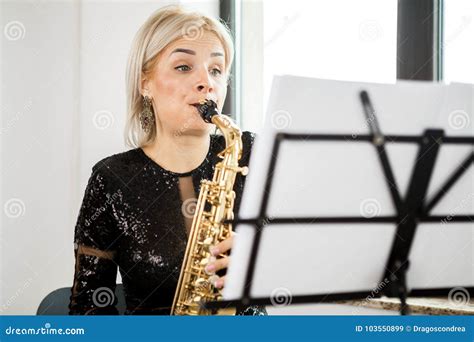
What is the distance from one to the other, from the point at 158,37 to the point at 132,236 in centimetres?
56

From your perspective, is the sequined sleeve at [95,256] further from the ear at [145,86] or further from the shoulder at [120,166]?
the ear at [145,86]

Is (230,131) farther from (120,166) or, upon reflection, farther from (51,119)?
(51,119)

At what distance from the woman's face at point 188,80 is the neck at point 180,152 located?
0.03m

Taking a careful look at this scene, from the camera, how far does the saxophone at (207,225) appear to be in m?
1.66

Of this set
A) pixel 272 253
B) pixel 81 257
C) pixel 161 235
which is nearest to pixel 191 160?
pixel 161 235

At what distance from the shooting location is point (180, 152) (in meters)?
1.81

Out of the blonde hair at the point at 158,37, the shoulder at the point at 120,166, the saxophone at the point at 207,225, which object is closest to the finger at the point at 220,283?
the saxophone at the point at 207,225

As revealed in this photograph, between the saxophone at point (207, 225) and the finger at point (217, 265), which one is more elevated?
the saxophone at point (207, 225)

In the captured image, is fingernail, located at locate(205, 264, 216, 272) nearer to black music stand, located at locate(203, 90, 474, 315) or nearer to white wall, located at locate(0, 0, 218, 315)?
black music stand, located at locate(203, 90, 474, 315)

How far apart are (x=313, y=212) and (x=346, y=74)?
1.09 metres

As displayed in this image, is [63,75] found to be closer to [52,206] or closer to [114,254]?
[52,206]

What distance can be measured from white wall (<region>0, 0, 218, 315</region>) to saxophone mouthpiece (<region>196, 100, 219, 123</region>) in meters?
0.71

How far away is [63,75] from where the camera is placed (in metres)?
2.27

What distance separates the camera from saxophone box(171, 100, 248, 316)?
1.66 m
